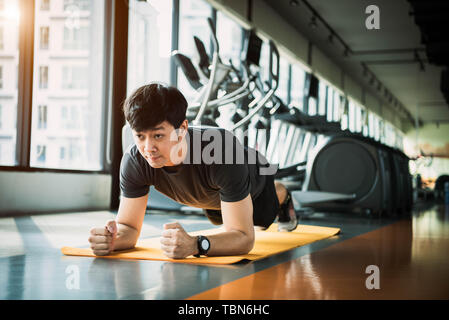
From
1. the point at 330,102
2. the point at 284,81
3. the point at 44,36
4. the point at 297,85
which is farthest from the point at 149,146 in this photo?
the point at 330,102

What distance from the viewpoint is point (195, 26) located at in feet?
22.0

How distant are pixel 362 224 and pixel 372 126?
1485cm

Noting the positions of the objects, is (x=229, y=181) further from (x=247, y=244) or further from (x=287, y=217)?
(x=287, y=217)

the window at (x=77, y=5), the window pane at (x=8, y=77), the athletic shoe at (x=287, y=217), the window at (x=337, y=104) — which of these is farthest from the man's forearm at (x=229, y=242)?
the window at (x=337, y=104)

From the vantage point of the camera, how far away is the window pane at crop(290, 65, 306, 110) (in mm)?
10586

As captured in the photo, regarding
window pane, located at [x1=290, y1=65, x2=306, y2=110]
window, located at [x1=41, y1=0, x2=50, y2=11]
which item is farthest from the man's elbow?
window pane, located at [x1=290, y1=65, x2=306, y2=110]

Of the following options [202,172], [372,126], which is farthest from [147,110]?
[372,126]

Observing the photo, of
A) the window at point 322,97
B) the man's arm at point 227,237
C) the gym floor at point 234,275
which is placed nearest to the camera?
the gym floor at point 234,275

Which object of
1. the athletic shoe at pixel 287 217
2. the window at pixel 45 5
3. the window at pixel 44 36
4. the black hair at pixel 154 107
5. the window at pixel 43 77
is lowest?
the athletic shoe at pixel 287 217

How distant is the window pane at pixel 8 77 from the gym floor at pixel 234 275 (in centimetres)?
202

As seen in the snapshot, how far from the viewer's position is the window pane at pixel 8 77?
4.30 meters

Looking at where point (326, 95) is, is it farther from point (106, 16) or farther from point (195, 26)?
point (106, 16)

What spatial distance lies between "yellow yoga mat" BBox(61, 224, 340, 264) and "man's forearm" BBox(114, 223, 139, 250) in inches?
1.1

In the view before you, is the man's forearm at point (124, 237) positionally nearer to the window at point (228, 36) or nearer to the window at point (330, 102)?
the window at point (228, 36)
